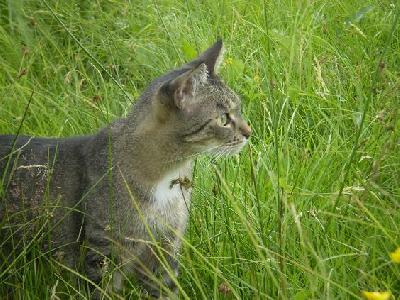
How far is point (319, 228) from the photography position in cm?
269

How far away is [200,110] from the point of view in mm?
2854

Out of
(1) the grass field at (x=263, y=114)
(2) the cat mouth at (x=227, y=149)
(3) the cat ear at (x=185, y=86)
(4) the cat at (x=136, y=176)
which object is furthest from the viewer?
(2) the cat mouth at (x=227, y=149)

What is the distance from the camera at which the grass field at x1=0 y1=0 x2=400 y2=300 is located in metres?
2.51

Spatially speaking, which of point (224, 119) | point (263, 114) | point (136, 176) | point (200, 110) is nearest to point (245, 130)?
point (224, 119)

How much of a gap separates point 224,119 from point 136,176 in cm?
41

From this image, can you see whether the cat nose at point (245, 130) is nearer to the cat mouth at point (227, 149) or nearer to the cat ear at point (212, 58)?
the cat mouth at point (227, 149)

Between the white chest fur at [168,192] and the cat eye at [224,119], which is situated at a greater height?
the cat eye at [224,119]

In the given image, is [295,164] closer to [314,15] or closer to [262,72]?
[262,72]

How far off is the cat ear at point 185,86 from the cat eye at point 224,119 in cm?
16

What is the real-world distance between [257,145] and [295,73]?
0.60m

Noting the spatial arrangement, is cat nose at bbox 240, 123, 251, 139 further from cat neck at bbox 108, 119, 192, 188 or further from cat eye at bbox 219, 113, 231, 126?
cat neck at bbox 108, 119, 192, 188

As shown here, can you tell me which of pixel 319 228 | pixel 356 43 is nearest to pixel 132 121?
pixel 319 228

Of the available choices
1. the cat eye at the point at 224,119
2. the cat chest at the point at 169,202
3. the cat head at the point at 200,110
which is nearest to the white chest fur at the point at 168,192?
the cat chest at the point at 169,202

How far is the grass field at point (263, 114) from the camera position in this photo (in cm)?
251
